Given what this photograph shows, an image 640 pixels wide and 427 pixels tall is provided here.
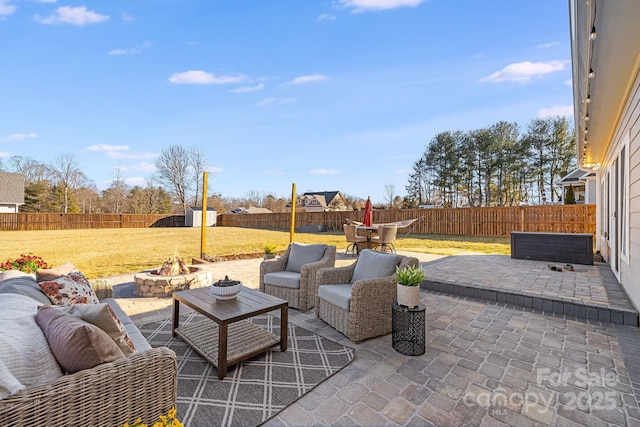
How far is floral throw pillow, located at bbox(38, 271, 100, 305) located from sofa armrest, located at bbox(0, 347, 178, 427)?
138cm

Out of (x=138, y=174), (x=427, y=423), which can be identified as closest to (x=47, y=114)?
(x=138, y=174)

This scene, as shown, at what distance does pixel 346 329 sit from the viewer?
107 inches

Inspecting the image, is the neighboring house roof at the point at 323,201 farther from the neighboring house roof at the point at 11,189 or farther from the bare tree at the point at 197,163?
the neighboring house roof at the point at 11,189

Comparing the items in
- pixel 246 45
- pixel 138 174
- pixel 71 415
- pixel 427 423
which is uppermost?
pixel 246 45

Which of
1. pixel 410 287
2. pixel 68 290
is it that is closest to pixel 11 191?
pixel 68 290

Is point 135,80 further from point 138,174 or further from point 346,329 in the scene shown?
point 138,174

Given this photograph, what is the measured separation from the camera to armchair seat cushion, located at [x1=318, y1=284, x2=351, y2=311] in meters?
2.76

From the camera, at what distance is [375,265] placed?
3078 millimetres

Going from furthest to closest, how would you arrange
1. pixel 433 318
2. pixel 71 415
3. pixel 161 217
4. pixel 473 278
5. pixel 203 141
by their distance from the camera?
pixel 203 141
pixel 161 217
pixel 473 278
pixel 433 318
pixel 71 415

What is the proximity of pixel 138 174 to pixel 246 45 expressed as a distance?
2372 centimetres

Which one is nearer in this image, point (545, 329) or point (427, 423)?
point (427, 423)

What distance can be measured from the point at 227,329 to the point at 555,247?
6971 millimetres

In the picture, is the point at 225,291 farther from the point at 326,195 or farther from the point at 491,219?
the point at 326,195

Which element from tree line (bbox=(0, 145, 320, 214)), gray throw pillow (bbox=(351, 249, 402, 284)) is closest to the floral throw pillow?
gray throw pillow (bbox=(351, 249, 402, 284))
